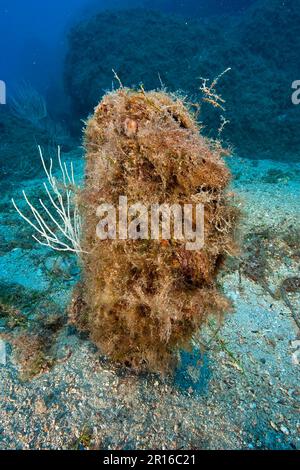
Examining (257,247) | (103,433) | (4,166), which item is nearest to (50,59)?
(4,166)

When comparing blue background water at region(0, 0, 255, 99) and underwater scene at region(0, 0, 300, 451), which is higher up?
blue background water at region(0, 0, 255, 99)

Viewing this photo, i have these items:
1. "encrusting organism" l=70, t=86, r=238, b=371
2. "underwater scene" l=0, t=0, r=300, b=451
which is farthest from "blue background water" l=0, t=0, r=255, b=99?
"encrusting organism" l=70, t=86, r=238, b=371

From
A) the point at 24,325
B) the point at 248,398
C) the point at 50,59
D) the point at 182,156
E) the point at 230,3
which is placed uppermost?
the point at 50,59

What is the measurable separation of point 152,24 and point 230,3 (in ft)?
37.0

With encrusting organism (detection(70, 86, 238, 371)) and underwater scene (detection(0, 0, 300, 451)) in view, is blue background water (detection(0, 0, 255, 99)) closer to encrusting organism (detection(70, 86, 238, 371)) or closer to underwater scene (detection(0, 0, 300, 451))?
underwater scene (detection(0, 0, 300, 451))

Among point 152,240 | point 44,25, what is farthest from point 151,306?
point 44,25

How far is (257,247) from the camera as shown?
573 cm

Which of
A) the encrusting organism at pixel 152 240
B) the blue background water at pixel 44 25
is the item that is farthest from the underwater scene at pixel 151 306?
the blue background water at pixel 44 25

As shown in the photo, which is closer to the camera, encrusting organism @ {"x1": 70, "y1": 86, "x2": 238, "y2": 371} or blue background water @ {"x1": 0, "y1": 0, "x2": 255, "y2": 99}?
encrusting organism @ {"x1": 70, "y1": 86, "x2": 238, "y2": 371}

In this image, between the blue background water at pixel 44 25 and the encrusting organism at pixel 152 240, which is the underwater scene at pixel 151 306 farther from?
the blue background water at pixel 44 25

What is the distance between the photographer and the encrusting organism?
2410mm

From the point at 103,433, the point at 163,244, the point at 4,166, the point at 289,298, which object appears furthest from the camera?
the point at 4,166

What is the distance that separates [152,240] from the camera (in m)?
2.57

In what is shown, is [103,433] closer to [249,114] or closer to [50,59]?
[249,114]
